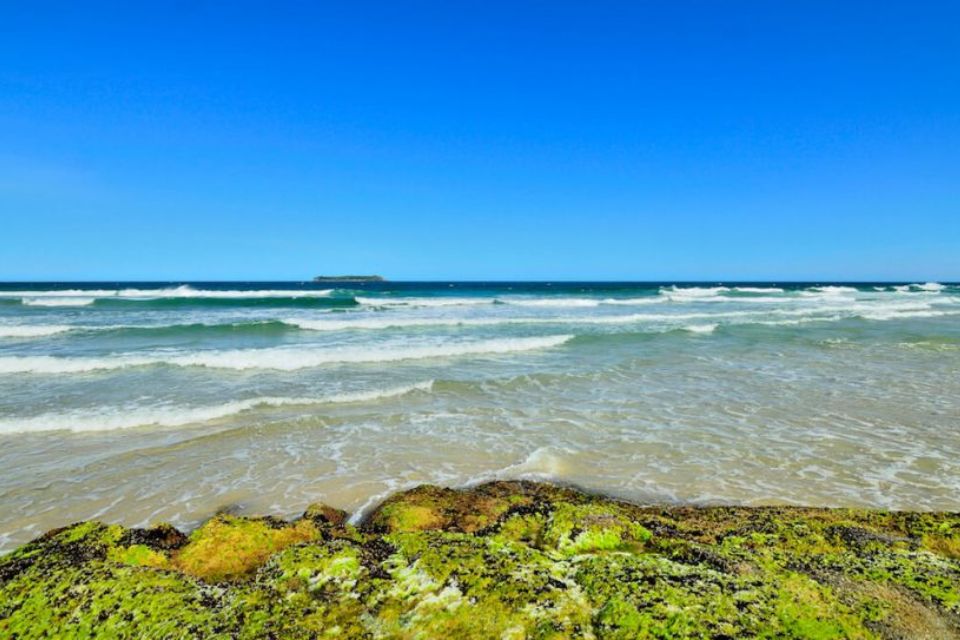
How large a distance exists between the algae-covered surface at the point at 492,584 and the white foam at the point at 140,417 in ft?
19.2

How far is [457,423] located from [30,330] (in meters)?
23.0

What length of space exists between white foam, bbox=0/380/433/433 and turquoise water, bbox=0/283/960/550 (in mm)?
52

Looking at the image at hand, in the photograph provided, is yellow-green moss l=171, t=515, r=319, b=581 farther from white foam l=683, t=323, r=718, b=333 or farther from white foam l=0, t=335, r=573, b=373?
white foam l=683, t=323, r=718, b=333

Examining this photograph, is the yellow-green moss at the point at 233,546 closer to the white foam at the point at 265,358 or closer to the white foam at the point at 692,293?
the white foam at the point at 265,358

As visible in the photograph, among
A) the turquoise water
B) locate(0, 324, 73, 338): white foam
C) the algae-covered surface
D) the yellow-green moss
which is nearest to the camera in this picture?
the algae-covered surface

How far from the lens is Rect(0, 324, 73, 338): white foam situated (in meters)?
21.0

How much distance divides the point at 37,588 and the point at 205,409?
7.21m

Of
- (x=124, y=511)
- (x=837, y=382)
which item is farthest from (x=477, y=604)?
(x=837, y=382)

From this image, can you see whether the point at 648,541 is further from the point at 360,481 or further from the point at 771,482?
the point at 360,481

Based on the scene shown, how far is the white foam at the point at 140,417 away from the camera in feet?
28.4

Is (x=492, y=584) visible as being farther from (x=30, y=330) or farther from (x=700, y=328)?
(x=30, y=330)

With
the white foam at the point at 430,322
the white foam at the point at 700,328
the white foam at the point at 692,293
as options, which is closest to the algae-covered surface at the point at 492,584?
the white foam at the point at 700,328

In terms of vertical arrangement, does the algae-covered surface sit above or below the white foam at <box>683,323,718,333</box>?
above

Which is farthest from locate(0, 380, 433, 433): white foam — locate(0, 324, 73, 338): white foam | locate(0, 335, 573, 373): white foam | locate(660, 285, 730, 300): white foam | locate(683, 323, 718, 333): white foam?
locate(660, 285, 730, 300): white foam
